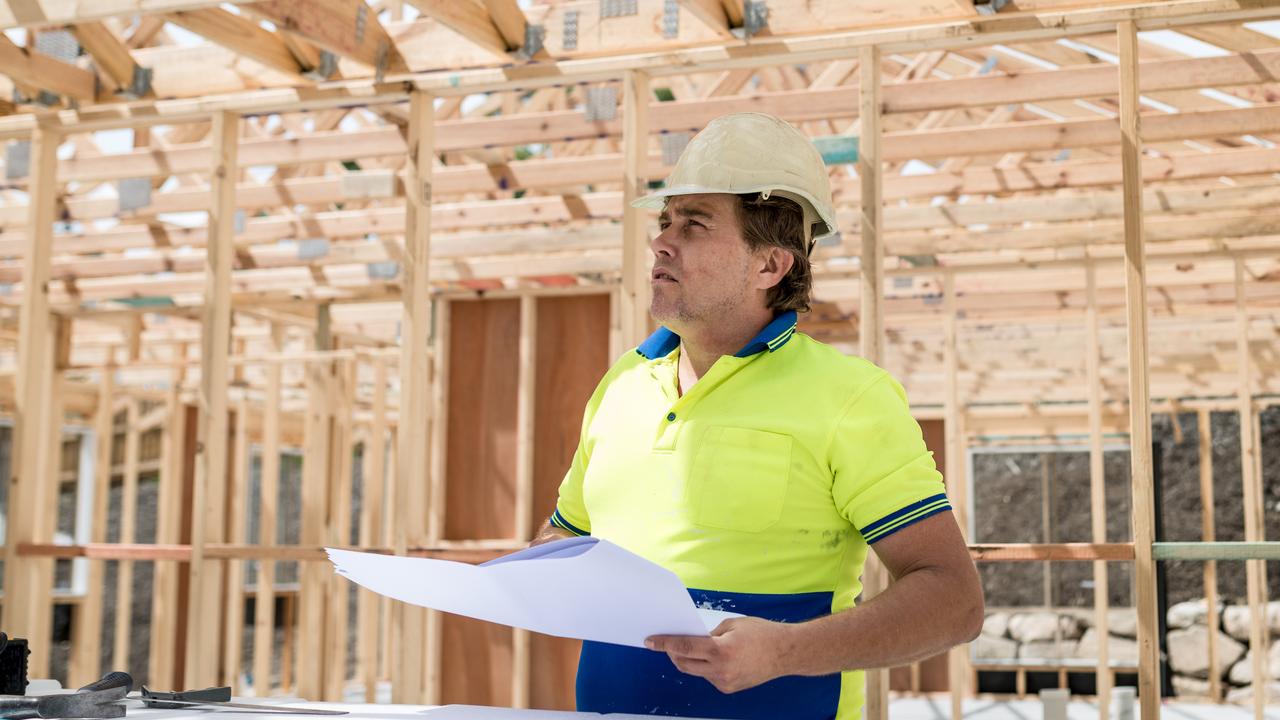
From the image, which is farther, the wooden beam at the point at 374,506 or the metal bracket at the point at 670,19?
the wooden beam at the point at 374,506

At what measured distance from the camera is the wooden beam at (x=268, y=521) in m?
8.73

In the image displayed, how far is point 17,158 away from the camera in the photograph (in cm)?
554

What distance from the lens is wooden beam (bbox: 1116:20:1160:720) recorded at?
376cm

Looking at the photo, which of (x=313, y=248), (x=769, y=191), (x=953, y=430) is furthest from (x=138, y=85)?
(x=953, y=430)

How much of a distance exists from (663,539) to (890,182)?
5269 mm

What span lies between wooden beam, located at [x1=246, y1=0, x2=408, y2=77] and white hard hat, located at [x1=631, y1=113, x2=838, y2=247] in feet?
8.03

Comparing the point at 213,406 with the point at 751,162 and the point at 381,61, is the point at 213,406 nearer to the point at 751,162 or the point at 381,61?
the point at 381,61

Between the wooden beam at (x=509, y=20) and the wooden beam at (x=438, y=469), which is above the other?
the wooden beam at (x=509, y=20)

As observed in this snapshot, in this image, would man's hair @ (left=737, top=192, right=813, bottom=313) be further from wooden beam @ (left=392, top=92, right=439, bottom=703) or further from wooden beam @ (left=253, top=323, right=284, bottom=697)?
wooden beam @ (left=253, top=323, right=284, bottom=697)

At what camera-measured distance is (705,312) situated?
1934 millimetres

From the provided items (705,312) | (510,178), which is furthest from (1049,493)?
(705,312)

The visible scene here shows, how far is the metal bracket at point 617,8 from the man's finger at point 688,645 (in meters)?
3.25

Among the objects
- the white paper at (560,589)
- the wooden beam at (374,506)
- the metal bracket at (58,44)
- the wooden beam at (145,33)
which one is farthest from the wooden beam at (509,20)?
the wooden beam at (374,506)

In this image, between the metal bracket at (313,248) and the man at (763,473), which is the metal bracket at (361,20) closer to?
the man at (763,473)
